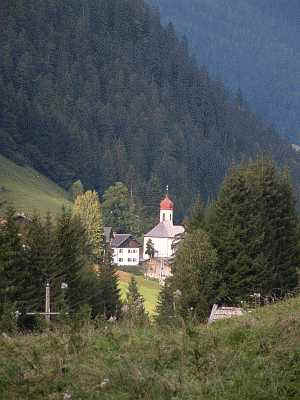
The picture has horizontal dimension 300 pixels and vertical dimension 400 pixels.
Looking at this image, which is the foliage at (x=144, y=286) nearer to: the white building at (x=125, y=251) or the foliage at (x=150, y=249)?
the white building at (x=125, y=251)

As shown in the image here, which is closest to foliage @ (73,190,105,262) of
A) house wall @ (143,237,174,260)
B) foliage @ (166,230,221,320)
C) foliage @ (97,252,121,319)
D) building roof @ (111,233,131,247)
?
building roof @ (111,233,131,247)

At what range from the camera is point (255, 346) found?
11633 mm

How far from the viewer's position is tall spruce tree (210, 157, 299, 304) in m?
40.4

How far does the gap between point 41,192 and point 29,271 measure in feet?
407

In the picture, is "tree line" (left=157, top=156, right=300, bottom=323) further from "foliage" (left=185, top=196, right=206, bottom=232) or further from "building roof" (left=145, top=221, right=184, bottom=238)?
"building roof" (left=145, top=221, right=184, bottom=238)

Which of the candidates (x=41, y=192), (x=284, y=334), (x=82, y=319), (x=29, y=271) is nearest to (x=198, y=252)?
(x=29, y=271)

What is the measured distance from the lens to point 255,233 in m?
42.5

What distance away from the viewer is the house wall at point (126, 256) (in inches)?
5635

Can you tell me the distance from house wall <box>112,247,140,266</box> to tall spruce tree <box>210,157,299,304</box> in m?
97.1

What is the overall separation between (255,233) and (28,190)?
11738 cm

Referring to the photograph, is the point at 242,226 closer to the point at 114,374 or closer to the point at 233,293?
the point at 233,293

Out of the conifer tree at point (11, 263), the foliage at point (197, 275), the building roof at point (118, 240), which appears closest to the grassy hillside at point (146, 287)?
the building roof at point (118, 240)

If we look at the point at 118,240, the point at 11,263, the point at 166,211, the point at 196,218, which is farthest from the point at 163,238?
the point at 11,263

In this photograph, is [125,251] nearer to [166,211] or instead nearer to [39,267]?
[166,211]
